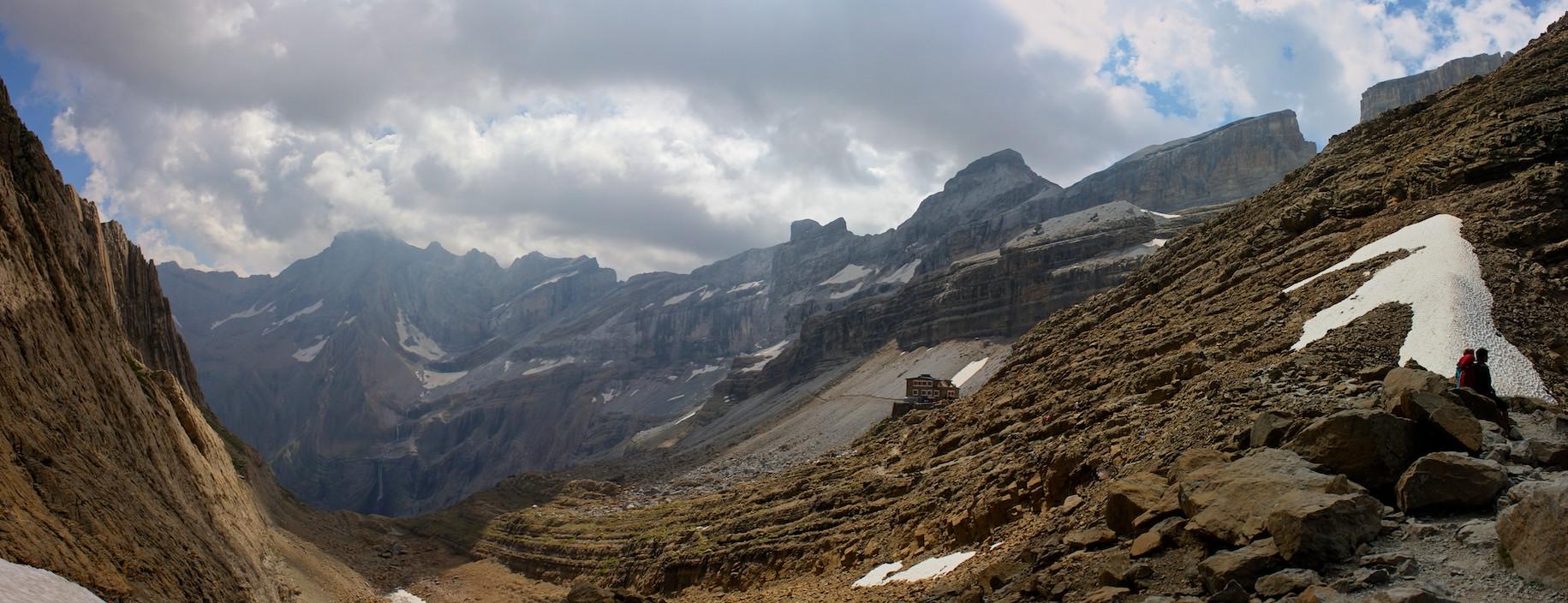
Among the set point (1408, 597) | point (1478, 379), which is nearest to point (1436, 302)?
point (1478, 379)

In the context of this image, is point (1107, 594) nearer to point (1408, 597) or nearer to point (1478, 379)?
point (1408, 597)

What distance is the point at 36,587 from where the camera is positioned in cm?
1371

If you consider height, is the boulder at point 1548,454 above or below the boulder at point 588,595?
above

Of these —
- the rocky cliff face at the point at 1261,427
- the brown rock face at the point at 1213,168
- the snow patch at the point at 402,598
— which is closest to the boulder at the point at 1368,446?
the rocky cliff face at the point at 1261,427

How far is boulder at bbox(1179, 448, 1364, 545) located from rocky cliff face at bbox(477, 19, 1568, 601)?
0.03m

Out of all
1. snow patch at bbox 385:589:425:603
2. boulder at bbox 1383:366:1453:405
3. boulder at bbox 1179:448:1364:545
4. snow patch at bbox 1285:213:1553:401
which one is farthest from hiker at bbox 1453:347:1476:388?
snow patch at bbox 385:589:425:603

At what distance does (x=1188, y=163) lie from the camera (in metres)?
184

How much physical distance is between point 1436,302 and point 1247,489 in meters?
10.5

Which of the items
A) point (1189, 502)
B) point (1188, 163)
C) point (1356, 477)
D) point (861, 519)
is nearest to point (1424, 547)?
point (1356, 477)

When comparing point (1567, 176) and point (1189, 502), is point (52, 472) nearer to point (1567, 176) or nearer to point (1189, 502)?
point (1189, 502)

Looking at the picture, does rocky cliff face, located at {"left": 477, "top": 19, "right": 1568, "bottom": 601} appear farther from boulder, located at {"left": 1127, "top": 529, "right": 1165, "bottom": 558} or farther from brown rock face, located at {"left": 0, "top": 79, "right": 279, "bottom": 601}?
brown rock face, located at {"left": 0, "top": 79, "right": 279, "bottom": 601}

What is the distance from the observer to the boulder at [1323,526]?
9.99 metres

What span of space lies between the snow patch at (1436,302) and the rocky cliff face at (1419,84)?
146 m

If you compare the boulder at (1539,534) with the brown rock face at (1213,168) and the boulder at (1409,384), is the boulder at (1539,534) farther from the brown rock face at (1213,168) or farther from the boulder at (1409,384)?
the brown rock face at (1213,168)
